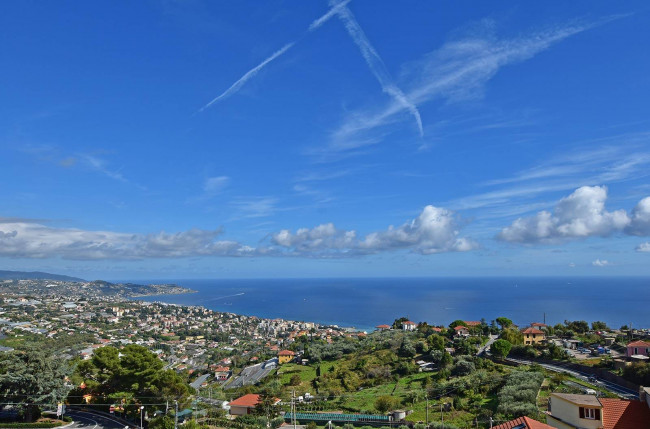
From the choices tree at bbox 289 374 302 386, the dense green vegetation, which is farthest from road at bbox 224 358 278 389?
the dense green vegetation

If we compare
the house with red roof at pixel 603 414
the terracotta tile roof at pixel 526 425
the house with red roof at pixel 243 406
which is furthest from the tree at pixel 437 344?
the terracotta tile roof at pixel 526 425

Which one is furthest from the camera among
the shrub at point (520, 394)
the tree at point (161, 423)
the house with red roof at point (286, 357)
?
the house with red roof at point (286, 357)

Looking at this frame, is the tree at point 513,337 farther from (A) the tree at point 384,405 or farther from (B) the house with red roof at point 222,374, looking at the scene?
(B) the house with red roof at point 222,374

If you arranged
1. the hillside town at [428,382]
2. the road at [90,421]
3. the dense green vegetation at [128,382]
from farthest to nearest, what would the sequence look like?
the dense green vegetation at [128,382] → the road at [90,421] → the hillside town at [428,382]

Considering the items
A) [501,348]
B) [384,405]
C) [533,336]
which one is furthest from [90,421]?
[533,336]

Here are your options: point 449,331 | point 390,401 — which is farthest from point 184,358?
point 390,401

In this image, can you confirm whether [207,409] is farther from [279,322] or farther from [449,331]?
[279,322]

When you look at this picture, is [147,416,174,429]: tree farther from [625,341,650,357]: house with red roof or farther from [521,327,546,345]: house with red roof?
[521,327,546,345]: house with red roof
